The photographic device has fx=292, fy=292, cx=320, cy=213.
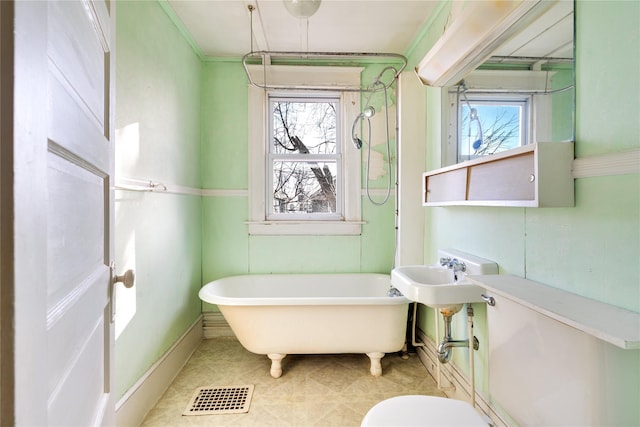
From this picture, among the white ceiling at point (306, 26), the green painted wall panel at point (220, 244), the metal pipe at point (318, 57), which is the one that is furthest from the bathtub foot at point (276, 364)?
the white ceiling at point (306, 26)

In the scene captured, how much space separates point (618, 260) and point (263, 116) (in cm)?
237

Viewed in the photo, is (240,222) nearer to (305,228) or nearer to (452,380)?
(305,228)

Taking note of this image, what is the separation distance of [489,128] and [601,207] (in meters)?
0.65

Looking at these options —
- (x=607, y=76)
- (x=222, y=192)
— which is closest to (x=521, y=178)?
(x=607, y=76)

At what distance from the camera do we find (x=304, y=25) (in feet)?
6.75

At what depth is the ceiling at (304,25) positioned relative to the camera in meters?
1.87

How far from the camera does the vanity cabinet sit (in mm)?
955

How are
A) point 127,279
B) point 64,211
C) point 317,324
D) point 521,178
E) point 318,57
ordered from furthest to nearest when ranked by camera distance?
point 318,57
point 317,324
point 521,178
point 127,279
point 64,211

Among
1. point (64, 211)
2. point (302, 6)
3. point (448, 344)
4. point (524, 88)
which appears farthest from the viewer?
point (302, 6)

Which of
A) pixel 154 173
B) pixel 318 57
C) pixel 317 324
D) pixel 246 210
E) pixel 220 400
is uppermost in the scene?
pixel 318 57

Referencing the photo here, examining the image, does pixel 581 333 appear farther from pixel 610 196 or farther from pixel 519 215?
pixel 519 215

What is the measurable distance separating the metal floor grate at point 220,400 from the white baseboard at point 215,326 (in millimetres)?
695

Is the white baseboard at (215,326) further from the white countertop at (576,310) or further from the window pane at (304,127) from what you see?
the white countertop at (576,310)

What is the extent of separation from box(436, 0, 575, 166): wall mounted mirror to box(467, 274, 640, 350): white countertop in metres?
0.53
